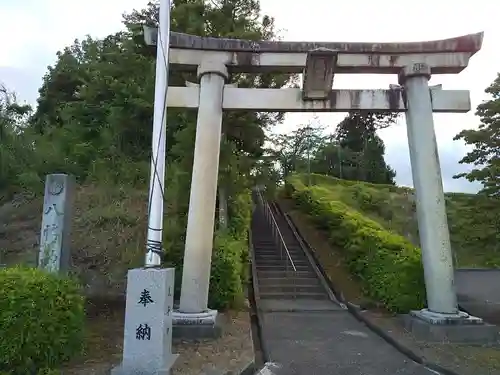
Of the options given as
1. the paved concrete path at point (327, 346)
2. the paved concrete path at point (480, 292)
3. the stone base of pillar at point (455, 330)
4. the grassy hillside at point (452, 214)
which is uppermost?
the grassy hillside at point (452, 214)

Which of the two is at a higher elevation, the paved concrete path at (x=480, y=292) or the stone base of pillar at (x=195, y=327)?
the paved concrete path at (x=480, y=292)

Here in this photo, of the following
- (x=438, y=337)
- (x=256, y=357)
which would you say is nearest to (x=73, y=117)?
(x=256, y=357)

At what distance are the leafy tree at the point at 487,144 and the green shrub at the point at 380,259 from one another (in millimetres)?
3468

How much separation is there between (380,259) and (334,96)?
4.16 m

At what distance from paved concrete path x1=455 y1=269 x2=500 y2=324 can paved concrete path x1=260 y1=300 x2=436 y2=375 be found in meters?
3.08

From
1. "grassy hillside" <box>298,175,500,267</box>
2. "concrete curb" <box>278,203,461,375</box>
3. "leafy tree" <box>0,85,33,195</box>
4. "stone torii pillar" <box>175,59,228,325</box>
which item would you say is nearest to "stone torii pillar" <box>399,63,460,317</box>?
"concrete curb" <box>278,203,461,375</box>

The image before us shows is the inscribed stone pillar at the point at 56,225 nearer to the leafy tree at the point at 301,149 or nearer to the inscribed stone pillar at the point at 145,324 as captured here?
the inscribed stone pillar at the point at 145,324

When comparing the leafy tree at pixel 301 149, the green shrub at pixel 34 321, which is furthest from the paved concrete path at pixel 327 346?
the leafy tree at pixel 301 149

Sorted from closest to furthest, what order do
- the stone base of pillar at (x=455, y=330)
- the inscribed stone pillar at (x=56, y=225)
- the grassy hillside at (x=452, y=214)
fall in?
1. the inscribed stone pillar at (x=56, y=225)
2. the stone base of pillar at (x=455, y=330)
3. the grassy hillside at (x=452, y=214)

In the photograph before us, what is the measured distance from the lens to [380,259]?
10078 mm

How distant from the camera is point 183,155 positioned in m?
10.6

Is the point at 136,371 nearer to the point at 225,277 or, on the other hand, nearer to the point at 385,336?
the point at 225,277

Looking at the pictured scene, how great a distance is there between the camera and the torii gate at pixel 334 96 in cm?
782

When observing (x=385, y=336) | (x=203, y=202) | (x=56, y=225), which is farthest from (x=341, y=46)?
(x=56, y=225)
